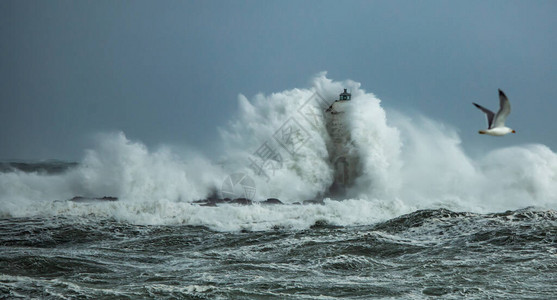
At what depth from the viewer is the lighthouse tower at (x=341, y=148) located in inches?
1074

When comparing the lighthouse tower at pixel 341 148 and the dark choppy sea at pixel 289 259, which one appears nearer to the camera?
the dark choppy sea at pixel 289 259

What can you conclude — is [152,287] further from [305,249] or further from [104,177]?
[104,177]

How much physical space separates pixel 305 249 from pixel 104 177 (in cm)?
1511

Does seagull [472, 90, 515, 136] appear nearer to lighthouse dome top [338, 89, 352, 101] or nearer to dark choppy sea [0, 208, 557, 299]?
dark choppy sea [0, 208, 557, 299]

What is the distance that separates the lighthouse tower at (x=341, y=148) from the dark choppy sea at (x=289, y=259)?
34.7ft

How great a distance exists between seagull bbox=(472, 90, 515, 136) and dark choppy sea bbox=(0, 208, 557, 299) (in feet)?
8.21

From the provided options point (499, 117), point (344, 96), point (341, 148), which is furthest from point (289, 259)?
point (344, 96)

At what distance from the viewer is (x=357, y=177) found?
27078 millimetres

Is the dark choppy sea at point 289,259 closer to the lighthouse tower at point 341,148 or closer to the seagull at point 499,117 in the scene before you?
the seagull at point 499,117

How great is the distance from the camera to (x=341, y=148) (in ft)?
92.0

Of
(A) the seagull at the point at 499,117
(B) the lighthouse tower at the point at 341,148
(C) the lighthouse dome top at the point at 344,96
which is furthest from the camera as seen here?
(C) the lighthouse dome top at the point at 344,96

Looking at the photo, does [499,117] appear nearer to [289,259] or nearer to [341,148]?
[289,259]

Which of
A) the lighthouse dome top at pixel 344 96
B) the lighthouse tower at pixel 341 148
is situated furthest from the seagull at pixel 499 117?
the lighthouse dome top at pixel 344 96

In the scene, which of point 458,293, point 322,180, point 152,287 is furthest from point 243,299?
point 322,180
